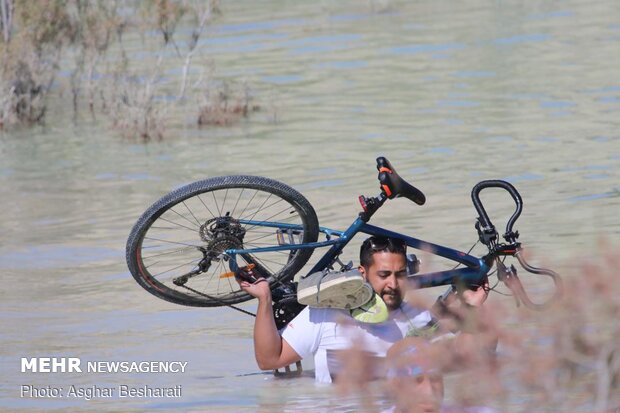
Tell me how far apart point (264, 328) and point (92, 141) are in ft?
38.2

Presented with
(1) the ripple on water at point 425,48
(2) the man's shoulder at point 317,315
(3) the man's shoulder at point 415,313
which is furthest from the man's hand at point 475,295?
(1) the ripple on water at point 425,48

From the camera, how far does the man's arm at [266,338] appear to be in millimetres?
6793

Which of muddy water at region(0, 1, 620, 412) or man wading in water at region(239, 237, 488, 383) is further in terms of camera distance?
muddy water at region(0, 1, 620, 412)

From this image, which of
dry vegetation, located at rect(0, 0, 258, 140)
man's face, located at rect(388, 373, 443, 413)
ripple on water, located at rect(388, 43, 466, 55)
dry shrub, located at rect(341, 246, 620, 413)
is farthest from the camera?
ripple on water, located at rect(388, 43, 466, 55)

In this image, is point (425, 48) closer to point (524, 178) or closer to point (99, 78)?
point (99, 78)

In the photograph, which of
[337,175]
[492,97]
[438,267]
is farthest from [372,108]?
[438,267]

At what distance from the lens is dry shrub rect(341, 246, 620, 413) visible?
4.43 metres

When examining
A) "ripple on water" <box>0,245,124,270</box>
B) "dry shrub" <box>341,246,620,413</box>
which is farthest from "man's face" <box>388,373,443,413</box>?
"ripple on water" <box>0,245,124,270</box>

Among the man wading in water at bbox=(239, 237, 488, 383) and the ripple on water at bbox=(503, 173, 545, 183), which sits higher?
the ripple on water at bbox=(503, 173, 545, 183)

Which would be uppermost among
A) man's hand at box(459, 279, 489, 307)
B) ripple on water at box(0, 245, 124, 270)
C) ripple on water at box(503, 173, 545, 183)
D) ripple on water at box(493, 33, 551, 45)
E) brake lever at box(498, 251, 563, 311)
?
ripple on water at box(493, 33, 551, 45)

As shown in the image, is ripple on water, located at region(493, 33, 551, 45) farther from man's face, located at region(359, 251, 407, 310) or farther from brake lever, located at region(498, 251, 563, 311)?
man's face, located at region(359, 251, 407, 310)

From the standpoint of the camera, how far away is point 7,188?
15.1 meters

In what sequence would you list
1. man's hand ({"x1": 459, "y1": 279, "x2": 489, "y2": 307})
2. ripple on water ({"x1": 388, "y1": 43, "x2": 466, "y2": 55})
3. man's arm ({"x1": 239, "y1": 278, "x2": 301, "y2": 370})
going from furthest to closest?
ripple on water ({"x1": 388, "y1": 43, "x2": 466, "y2": 55}) → man's hand ({"x1": 459, "y1": 279, "x2": 489, "y2": 307}) → man's arm ({"x1": 239, "y1": 278, "x2": 301, "y2": 370})

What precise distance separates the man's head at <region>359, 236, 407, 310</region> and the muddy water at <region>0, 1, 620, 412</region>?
593 mm
